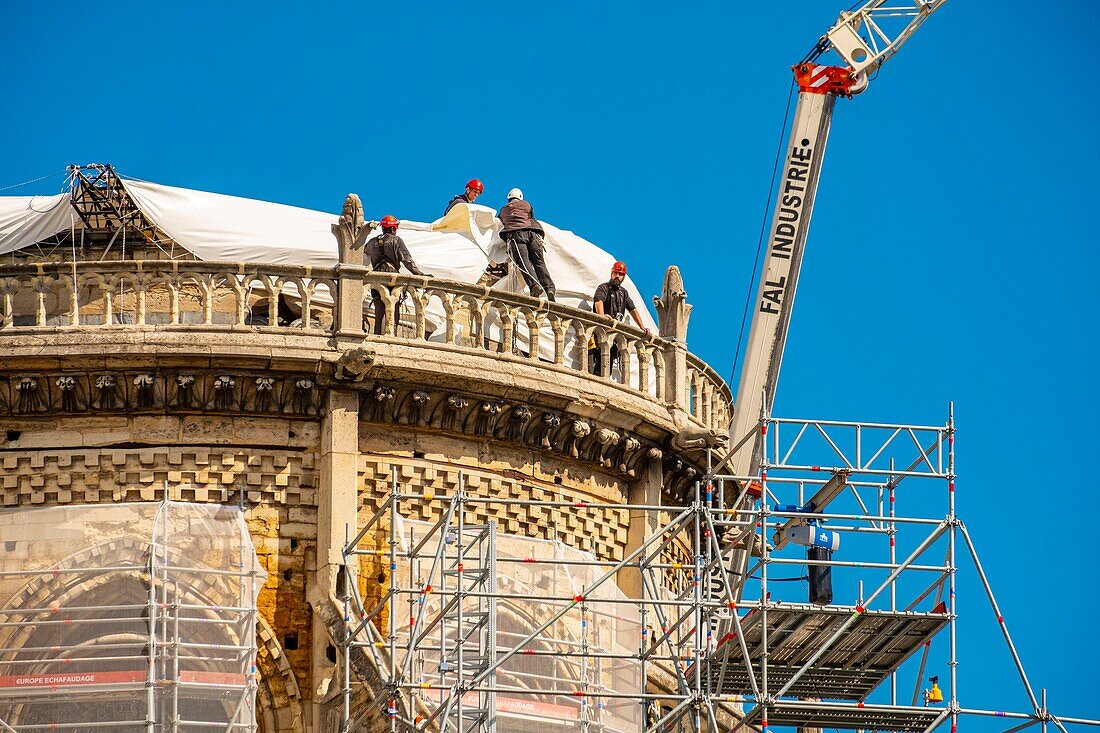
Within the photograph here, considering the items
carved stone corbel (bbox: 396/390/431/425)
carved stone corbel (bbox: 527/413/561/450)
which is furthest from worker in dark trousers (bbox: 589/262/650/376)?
carved stone corbel (bbox: 396/390/431/425)

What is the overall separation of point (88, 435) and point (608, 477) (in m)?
5.89

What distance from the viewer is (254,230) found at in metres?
35.2

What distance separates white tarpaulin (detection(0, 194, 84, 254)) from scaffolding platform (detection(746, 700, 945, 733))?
33.8ft

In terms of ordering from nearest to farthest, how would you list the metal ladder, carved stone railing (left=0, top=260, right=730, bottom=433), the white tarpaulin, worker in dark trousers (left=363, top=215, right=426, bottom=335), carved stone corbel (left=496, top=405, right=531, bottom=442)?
1. the metal ladder
2. carved stone railing (left=0, top=260, right=730, bottom=433)
3. carved stone corbel (left=496, top=405, right=531, bottom=442)
4. worker in dark trousers (left=363, top=215, right=426, bottom=335)
5. the white tarpaulin

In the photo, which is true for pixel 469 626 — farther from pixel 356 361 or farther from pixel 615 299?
pixel 615 299

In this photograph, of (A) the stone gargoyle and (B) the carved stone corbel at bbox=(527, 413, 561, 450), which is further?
(B) the carved stone corbel at bbox=(527, 413, 561, 450)

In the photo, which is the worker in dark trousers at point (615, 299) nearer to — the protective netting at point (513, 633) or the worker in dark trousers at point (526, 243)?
the worker in dark trousers at point (526, 243)

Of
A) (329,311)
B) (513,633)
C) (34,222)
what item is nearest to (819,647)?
(513,633)

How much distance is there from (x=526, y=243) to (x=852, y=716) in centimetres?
749

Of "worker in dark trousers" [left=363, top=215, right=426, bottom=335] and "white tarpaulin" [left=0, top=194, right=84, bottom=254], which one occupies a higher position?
"white tarpaulin" [left=0, top=194, right=84, bottom=254]

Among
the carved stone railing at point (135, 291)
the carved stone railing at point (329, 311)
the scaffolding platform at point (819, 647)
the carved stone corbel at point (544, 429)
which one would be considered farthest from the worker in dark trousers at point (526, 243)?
the scaffolding platform at point (819, 647)

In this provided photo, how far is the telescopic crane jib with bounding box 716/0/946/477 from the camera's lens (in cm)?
3841

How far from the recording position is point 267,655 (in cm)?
3203

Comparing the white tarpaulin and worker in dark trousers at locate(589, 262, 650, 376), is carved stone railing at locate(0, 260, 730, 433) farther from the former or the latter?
the white tarpaulin
